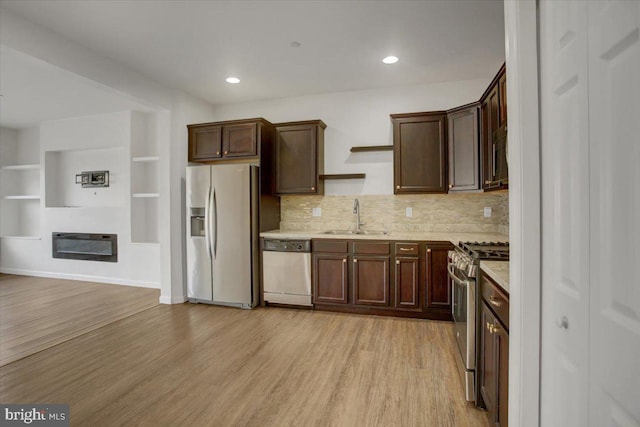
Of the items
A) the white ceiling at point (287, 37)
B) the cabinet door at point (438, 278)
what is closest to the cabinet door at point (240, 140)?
the white ceiling at point (287, 37)

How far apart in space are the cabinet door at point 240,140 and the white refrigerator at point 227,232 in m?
0.24

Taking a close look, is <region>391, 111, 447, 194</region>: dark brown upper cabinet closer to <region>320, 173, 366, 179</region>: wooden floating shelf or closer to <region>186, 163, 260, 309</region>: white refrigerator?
<region>320, 173, 366, 179</region>: wooden floating shelf

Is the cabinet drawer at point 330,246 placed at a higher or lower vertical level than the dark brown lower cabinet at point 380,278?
higher

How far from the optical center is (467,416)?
189 cm

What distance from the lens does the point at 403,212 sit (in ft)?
13.5

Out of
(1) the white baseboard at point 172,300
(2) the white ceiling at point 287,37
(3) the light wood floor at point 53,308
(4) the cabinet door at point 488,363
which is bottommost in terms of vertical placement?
(3) the light wood floor at point 53,308

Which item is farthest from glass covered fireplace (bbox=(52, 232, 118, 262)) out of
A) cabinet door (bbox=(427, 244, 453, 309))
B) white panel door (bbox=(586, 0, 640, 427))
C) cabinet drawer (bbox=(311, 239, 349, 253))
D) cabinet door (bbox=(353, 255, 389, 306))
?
white panel door (bbox=(586, 0, 640, 427))

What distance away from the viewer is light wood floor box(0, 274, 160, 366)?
305 centimetres

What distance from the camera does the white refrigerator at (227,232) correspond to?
3918mm

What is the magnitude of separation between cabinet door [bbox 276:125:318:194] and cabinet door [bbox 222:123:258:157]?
0.33m

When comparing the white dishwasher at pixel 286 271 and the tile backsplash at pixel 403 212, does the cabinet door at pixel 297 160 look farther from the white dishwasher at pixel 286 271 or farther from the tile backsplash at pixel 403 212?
the white dishwasher at pixel 286 271

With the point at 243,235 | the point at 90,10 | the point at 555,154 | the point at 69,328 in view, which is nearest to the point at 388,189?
the point at 243,235

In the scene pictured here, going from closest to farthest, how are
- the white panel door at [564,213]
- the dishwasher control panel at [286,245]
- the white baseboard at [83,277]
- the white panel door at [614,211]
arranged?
the white panel door at [614,211]
the white panel door at [564,213]
the dishwasher control panel at [286,245]
the white baseboard at [83,277]

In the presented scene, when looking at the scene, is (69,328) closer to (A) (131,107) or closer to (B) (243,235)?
(B) (243,235)
